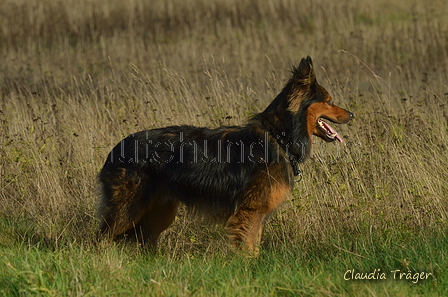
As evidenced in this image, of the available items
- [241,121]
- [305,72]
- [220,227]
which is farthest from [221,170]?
[241,121]

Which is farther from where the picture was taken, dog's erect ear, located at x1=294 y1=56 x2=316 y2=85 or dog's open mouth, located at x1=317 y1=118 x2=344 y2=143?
dog's open mouth, located at x1=317 y1=118 x2=344 y2=143

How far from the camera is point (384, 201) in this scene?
5180mm

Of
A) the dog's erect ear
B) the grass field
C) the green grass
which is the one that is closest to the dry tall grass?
the grass field

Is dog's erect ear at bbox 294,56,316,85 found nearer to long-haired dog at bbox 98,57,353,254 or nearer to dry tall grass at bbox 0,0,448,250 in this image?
long-haired dog at bbox 98,57,353,254

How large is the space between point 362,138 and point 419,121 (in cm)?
103

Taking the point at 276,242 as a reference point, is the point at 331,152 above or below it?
above

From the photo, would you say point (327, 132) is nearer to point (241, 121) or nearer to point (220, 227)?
point (220, 227)

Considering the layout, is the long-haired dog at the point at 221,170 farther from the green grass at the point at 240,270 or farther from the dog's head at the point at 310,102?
the green grass at the point at 240,270

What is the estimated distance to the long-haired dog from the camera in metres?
4.66

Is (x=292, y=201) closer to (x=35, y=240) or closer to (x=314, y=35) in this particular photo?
(x=35, y=240)

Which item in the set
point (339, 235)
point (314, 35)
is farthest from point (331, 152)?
point (314, 35)

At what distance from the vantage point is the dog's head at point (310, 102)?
471 cm

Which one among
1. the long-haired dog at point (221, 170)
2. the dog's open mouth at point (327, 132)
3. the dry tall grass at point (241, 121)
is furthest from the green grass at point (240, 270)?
the dog's open mouth at point (327, 132)

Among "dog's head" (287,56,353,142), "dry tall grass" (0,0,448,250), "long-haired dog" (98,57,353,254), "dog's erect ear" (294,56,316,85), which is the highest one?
"dog's erect ear" (294,56,316,85)
